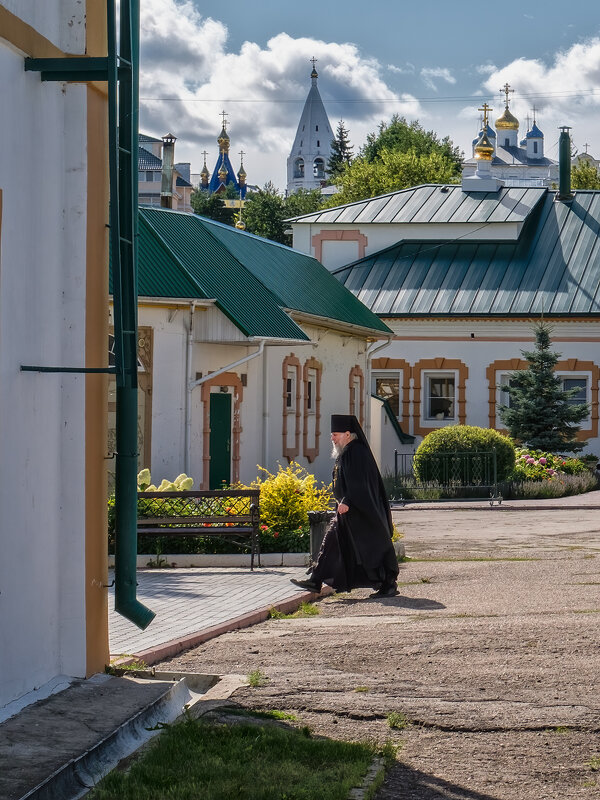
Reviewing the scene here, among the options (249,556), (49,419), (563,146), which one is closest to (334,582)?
(249,556)

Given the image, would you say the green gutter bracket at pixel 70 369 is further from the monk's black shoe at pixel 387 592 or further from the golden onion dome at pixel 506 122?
the golden onion dome at pixel 506 122

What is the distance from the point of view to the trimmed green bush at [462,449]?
3117 cm

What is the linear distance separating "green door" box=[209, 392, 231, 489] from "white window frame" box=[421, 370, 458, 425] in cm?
1792

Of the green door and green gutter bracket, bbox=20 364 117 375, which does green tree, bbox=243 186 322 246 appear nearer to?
the green door

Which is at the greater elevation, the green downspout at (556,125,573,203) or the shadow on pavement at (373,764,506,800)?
the green downspout at (556,125,573,203)

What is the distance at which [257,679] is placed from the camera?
8141 millimetres

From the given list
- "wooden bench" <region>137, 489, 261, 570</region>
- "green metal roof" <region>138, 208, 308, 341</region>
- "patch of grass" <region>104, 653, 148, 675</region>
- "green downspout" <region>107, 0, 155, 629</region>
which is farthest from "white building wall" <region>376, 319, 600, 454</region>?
"green downspout" <region>107, 0, 155, 629</region>

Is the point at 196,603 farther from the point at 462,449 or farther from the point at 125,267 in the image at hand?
the point at 462,449

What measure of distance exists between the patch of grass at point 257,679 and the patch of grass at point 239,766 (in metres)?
1.18

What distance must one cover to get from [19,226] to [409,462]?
105 feet

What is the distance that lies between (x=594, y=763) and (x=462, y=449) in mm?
25256

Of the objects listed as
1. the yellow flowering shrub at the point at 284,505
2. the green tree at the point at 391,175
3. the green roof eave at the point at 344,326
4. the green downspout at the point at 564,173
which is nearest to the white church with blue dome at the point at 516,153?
the green tree at the point at 391,175

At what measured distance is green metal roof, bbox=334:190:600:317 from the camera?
40.1 m

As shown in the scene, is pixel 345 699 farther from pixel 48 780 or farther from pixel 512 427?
pixel 512 427
